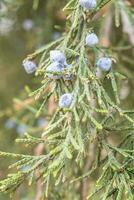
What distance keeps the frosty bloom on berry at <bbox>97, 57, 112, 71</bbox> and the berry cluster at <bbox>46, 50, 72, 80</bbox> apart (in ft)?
0.36

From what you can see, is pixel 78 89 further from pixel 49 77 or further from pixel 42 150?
pixel 42 150

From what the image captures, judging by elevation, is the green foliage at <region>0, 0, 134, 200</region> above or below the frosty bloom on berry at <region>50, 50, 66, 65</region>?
below

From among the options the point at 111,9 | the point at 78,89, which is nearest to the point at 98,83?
the point at 78,89

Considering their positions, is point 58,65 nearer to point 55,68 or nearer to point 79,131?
point 55,68

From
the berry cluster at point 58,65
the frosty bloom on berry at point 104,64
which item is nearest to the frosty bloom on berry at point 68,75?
the berry cluster at point 58,65

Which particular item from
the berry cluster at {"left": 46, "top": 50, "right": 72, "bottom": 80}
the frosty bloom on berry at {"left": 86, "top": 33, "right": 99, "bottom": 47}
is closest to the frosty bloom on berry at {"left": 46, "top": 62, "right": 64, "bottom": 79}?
the berry cluster at {"left": 46, "top": 50, "right": 72, "bottom": 80}

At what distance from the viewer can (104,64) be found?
1.40m

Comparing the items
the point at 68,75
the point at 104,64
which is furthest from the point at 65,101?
the point at 104,64

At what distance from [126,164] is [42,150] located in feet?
2.99

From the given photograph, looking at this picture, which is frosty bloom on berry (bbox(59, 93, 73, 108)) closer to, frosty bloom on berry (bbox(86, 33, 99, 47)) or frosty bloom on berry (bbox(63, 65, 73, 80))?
frosty bloom on berry (bbox(63, 65, 73, 80))

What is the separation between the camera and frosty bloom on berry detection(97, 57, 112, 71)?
1.40 metres

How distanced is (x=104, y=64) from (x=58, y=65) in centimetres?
16

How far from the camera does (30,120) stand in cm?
266

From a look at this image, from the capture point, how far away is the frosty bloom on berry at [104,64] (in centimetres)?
140
